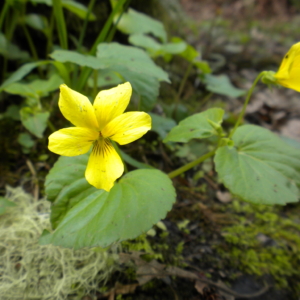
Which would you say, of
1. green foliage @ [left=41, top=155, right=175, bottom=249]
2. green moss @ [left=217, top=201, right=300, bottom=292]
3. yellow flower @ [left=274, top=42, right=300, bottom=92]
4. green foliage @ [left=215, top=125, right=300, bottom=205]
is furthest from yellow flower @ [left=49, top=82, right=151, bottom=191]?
green moss @ [left=217, top=201, right=300, bottom=292]

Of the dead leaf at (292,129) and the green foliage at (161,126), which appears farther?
the dead leaf at (292,129)

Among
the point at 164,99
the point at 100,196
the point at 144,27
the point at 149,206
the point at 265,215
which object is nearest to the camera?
the point at 149,206

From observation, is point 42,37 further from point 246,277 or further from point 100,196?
point 246,277

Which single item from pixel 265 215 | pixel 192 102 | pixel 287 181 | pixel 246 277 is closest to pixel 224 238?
pixel 246 277

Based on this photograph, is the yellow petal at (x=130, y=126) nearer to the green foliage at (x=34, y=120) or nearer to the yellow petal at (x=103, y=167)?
the yellow petal at (x=103, y=167)

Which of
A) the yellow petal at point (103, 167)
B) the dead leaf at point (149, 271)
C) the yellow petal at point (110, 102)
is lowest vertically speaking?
the dead leaf at point (149, 271)

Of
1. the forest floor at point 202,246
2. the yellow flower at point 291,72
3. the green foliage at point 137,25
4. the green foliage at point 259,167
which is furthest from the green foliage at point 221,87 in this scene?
the yellow flower at point 291,72

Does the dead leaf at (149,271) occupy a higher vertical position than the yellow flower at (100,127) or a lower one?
lower
